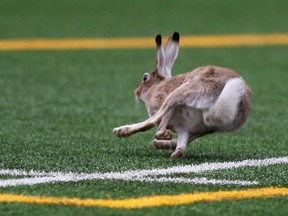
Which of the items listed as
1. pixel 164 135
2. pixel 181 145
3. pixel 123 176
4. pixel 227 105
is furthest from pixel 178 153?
pixel 123 176

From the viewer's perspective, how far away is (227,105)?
22.3ft

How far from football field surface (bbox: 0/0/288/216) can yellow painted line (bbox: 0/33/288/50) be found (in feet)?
0.05

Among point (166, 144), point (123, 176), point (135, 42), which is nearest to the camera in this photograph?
point (123, 176)

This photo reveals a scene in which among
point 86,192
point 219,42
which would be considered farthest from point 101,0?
point 86,192

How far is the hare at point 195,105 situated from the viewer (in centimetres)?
685

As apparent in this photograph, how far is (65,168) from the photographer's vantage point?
664 centimetres

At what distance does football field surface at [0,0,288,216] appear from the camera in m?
5.63

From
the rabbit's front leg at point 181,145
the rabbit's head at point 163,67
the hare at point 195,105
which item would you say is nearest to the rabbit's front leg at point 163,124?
the hare at point 195,105

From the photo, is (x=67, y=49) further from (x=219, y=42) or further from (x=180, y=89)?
(x=180, y=89)

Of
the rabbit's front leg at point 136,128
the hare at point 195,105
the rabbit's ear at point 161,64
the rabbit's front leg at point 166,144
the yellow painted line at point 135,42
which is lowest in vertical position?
the yellow painted line at point 135,42

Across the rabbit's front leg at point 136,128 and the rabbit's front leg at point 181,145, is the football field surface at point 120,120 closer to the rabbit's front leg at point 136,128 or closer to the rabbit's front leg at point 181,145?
the rabbit's front leg at point 181,145

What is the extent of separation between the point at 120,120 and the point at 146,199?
4.11 metres

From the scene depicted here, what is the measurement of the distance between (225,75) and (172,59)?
26.8 inches

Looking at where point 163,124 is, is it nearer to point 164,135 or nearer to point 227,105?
point 164,135
